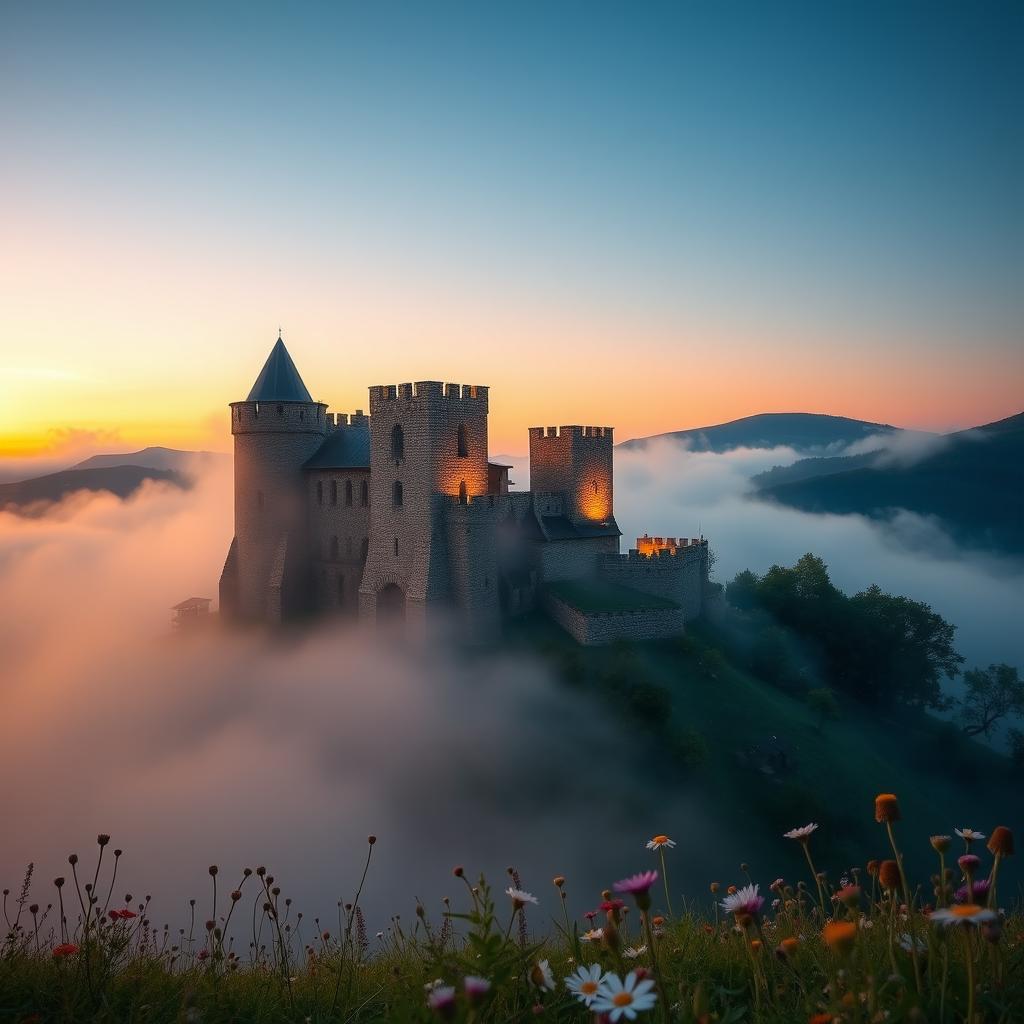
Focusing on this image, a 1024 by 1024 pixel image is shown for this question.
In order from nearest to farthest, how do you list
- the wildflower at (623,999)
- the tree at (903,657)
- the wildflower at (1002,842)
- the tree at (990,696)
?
the wildflower at (623,999) < the wildflower at (1002,842) < the tree at (903,657) < the tree at (990,696)

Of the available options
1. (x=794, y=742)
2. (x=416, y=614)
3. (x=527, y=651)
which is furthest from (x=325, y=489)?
(x=794, y=742)

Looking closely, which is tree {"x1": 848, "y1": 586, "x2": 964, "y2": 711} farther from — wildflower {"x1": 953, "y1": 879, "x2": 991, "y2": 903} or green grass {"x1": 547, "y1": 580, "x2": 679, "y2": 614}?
wildflower {"x1": 953, "y1": 879, "x2": 991, "y2": 903}

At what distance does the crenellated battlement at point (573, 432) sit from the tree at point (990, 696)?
29.8 metres

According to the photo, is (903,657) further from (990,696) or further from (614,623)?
(614,623)

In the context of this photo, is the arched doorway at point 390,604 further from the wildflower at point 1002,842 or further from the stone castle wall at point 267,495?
the wildflower at point 1002,842

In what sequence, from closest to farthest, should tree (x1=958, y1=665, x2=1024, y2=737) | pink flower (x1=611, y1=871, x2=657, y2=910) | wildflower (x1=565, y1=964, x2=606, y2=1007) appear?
wildflower (x1=565, y1=964, x2=606, y2=1007) < pink flower (x1=611, y1=871, x2=657, y2=910) < tree (x1=958, y1=665, x2=1024, y2=737)

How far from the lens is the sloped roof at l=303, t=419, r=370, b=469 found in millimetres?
41219

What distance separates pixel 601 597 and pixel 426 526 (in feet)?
32.1

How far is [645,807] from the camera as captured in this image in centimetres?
2964

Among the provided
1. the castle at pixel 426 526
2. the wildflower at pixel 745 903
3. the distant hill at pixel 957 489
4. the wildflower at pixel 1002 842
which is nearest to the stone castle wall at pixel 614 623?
the castle at pixel 426 526

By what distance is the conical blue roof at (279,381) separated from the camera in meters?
42.0

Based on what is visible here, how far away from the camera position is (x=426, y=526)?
35750mm

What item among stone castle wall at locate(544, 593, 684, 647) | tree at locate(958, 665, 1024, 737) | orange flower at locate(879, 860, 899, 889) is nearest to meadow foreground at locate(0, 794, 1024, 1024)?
orange flower at locate(879, 860, 899, 889)

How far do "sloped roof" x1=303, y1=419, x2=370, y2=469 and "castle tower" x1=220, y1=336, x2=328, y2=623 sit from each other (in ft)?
3.01
